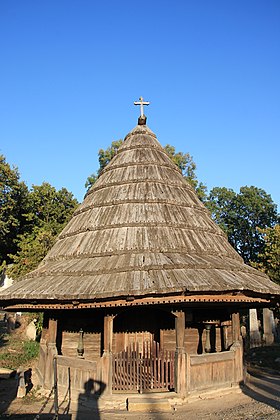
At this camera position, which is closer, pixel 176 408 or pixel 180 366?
pixel 176 408

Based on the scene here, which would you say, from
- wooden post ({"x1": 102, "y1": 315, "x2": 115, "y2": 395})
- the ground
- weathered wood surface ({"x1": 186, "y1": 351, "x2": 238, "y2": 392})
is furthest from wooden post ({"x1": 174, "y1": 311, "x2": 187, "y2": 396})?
wooden post ({"x1": 102, "y1": 315, "x2": 115, "y2": 395})

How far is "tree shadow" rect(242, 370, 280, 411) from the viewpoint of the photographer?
9.97 meters

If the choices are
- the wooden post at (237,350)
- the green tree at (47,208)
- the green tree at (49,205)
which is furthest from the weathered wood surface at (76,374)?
the green tree at (49,205)

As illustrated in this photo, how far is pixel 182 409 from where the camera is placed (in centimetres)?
887

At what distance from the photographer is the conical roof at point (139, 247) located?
9.44 metres

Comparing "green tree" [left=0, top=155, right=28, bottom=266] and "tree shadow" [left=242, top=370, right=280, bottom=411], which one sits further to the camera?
"green tree" [left=0, top=155, right=28, bottom=266]

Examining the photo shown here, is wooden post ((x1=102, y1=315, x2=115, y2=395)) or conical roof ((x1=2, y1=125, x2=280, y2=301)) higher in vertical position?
conical roof ((x1=2, y1=125, x2=280, y2=301))

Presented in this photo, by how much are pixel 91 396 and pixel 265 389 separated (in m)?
5.65

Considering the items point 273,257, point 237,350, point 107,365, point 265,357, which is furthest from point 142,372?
point 273,257

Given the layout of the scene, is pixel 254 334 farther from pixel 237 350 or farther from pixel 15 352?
pixel 237 350

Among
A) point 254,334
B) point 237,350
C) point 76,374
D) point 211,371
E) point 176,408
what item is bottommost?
point 254,334

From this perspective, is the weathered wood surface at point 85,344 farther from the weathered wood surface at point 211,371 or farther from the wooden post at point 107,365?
the weathered wood surface at point 211,371

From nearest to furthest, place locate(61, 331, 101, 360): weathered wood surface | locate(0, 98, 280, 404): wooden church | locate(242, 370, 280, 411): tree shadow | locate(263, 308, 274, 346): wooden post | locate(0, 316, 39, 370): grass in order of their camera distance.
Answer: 1. locate(0, 98, 280, 404): wooden church
2. locate(242, 370, 280, 411): tree shadow
3. locate(61, 331, 101, 360): weathered wood surface
4. locate(0, 316, 39, 370): grass
5. locate(263, 308, 274, 346): wooden post

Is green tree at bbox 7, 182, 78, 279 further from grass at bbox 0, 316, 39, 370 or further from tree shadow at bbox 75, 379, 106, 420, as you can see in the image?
tree shadow at bbox 75, 379, 106, 420
